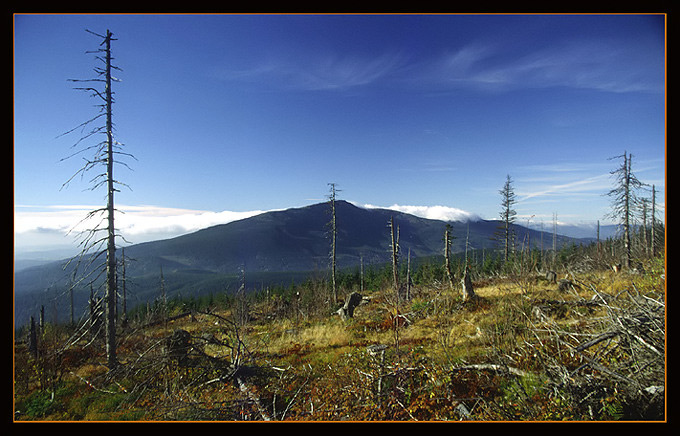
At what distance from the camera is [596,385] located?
134 inches

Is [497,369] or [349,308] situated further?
[349,308]

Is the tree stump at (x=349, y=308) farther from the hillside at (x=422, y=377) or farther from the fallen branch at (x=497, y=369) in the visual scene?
the fallen branch at (x=497, y=369)

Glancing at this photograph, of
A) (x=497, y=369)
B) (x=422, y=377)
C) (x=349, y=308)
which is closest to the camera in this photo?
(x=497, y=369)

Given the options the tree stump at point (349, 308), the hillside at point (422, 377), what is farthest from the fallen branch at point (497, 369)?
the tree stump at point (349, 308)

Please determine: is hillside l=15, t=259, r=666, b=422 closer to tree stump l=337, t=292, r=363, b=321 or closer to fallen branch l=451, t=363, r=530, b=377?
fallen branch l=451, t=363, r=530, b=377

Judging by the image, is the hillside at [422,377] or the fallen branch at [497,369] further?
the fallen branch at [497,369]

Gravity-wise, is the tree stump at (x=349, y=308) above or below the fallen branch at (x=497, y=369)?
below

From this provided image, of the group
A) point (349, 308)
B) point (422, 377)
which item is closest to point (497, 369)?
point (422, 377)

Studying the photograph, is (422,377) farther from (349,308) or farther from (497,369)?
(349,308)
